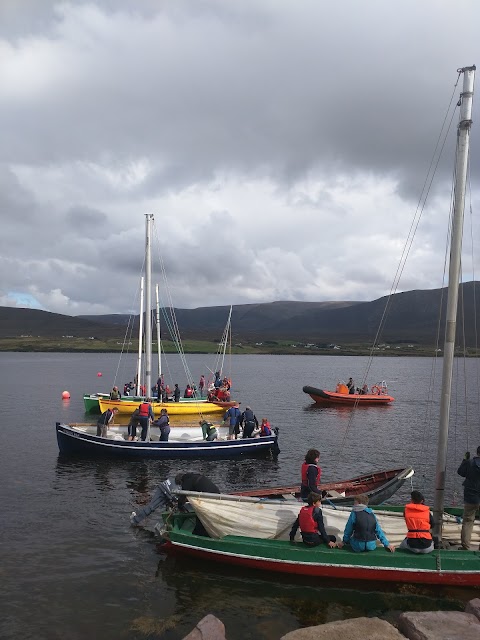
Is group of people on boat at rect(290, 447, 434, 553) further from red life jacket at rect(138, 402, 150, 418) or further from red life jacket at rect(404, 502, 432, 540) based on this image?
red life jacket at rect(138, 402, 150, 418)

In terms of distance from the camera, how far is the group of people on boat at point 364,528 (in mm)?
13773

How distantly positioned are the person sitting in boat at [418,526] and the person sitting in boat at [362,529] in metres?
0.62

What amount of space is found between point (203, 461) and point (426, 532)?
1715 centimetres

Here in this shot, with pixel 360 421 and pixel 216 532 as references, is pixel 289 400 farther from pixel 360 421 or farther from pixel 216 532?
pixel 216 532

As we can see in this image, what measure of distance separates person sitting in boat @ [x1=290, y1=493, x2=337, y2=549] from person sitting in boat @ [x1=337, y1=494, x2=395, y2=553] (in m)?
0.58

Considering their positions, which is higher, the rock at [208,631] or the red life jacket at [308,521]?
the red life jacket at [308,521]

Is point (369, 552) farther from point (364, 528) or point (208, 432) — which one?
point (208, 432)

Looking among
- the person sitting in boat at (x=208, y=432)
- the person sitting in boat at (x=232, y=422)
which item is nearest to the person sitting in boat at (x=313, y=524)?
the person sitting in boat at (x=208, y=432)

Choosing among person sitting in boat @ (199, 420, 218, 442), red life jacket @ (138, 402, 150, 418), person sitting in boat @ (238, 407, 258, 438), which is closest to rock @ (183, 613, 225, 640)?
red life jacket @ (138, 402, 150, 418)

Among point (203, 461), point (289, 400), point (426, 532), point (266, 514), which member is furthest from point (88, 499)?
point (289, 400)

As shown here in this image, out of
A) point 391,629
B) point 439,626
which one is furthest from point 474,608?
point 391,629

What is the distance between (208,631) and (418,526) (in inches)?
248

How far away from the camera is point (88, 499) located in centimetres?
2220

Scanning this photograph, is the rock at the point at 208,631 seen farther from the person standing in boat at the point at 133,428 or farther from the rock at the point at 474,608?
the person standing in boat at the point at 133,428
